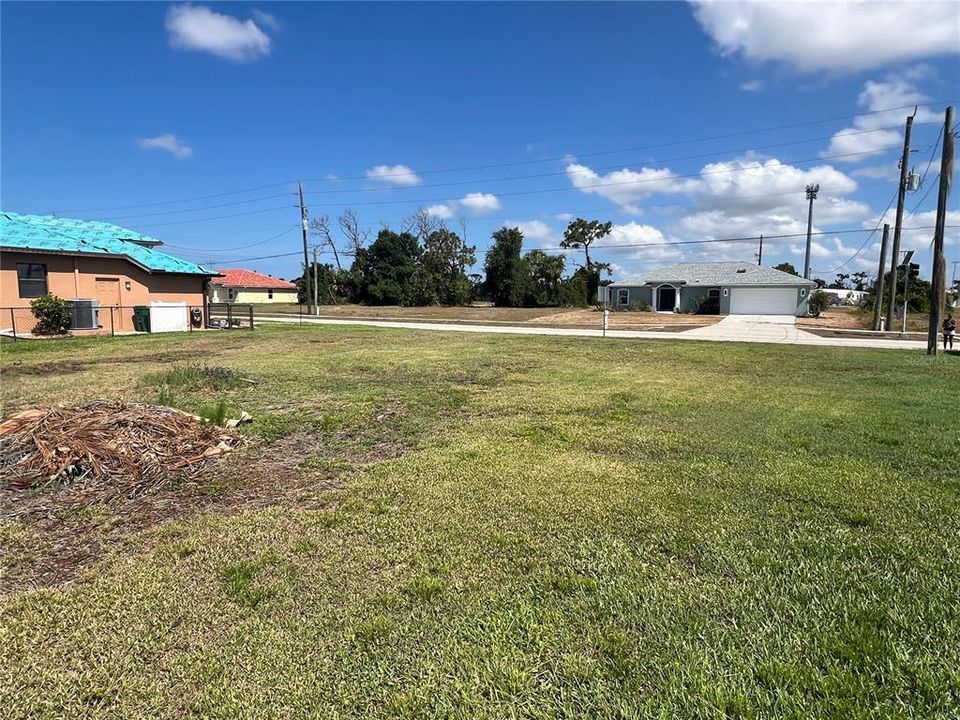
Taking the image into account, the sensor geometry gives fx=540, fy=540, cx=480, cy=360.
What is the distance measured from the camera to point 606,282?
5672 cm

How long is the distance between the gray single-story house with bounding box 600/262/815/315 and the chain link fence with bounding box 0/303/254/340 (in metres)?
29.6

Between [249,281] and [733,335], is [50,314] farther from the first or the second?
[249,281]

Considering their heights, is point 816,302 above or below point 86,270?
below

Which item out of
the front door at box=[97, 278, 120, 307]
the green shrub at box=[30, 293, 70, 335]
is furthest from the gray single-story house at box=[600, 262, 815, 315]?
the green shrub at box=[30, 293, 70, 335]

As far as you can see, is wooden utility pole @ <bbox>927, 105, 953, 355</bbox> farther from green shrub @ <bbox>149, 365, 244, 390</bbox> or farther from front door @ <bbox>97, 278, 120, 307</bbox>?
front door @ <bbox>97, 278, 120, 307</bbox>

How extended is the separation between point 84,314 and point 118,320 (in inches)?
52.4

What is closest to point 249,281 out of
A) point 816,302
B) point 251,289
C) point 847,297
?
point 251,289

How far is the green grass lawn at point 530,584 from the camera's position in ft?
7.04

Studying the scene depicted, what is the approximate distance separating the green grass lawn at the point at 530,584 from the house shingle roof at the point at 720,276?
142 feet

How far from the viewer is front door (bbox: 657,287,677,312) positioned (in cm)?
4841

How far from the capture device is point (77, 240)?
20.6 m

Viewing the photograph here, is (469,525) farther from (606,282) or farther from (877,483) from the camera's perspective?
(606,282)

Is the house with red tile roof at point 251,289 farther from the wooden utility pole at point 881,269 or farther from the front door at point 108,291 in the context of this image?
the wooden utility pole at point 881,269

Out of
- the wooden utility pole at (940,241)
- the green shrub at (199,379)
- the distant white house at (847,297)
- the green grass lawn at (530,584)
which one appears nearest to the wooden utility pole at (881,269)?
the wooden utility pole at (940,241)
